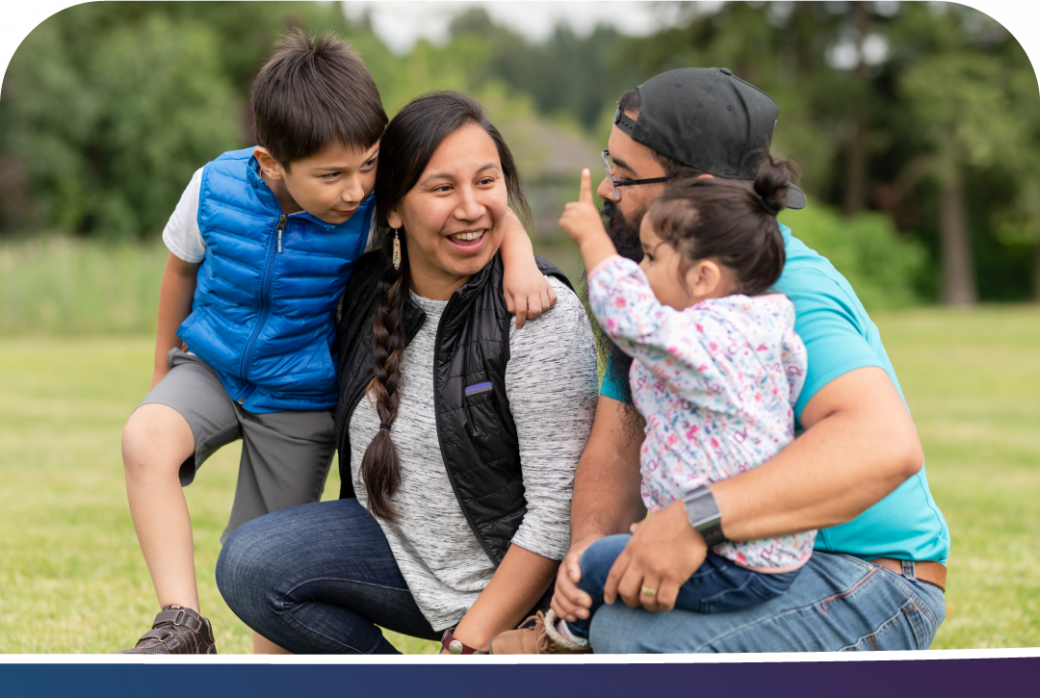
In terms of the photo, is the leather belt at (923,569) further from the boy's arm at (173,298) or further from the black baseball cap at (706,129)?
the boy's arm at (173,298)

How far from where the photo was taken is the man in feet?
6.13

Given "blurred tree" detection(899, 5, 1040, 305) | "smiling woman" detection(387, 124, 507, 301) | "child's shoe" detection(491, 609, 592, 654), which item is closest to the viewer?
"child's shoe" detection(491, 609, 592, 654)

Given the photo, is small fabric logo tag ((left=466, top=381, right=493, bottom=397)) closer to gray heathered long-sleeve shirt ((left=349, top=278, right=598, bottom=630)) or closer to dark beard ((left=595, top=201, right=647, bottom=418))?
gray heathered long-sleeve shirt ((left=349, top=278, right=598, bottom=630))

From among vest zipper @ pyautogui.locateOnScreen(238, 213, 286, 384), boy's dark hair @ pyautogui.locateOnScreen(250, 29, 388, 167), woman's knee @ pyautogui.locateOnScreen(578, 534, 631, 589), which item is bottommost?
woman's knee @ pyautogui.locateOnScreen(578, 534, 631, 589)

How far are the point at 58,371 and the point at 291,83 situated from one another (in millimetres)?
9921

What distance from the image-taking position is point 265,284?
108 inches

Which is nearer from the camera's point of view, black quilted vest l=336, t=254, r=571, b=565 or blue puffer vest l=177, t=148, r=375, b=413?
black quilted vest l=336, t=254, r=571, b=565

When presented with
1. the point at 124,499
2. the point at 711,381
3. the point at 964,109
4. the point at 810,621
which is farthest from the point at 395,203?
the point at 964,109

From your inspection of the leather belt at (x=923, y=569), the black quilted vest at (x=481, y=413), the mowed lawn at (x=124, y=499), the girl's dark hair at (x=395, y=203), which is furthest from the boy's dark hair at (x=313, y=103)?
the mowed lawn at (x=124, y=499)

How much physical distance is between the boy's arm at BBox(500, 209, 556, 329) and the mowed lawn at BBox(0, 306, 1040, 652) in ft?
5.42

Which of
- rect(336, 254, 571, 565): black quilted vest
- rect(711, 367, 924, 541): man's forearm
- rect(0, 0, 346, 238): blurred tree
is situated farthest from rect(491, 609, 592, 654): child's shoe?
rect(0, 0, 346, 238): blurred tree

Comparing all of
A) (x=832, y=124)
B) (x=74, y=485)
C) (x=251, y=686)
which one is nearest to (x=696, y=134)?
(x=251, y=686)

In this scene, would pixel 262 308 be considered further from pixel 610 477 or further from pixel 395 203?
pixel 610 477

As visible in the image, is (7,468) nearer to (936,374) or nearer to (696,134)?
(696,134)
